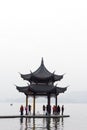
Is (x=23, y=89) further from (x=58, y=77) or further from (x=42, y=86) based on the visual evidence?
(x=58, y=77)

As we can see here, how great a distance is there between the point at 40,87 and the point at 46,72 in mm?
3237

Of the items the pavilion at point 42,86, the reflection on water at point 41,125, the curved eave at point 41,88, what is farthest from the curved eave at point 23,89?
the reflection on water at point 41,125

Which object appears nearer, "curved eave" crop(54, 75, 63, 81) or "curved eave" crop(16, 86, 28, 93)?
"curved eave" crop(16, 86, 28, 93)

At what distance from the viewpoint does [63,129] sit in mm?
42812

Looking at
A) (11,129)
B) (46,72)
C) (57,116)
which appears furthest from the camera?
(46,72)

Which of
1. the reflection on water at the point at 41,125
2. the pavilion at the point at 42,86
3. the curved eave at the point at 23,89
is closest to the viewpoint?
the reflection on water at the point at 41,125

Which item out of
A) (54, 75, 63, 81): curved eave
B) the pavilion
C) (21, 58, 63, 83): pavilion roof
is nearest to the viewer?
the pavilion

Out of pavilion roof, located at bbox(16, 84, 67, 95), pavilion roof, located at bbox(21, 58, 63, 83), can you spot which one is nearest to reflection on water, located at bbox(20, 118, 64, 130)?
pavilion roof, located at bbox(16, 84, 67, 95)

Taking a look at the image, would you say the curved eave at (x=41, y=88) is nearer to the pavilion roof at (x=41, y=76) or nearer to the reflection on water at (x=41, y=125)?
the pavilion roof at (x=41, y=76)

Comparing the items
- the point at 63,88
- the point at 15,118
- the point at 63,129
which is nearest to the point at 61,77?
the point at 63,88

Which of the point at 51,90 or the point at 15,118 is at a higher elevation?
the point at 51,90

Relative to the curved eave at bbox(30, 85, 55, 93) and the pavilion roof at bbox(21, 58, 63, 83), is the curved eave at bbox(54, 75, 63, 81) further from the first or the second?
the curved eave at bbox(30, 85, 55, 93)

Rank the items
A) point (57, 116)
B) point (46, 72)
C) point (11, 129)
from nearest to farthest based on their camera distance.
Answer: point (11, 129)
point (57, 116)
point (46, 72)

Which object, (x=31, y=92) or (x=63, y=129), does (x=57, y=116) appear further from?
(x=63, y=129)
